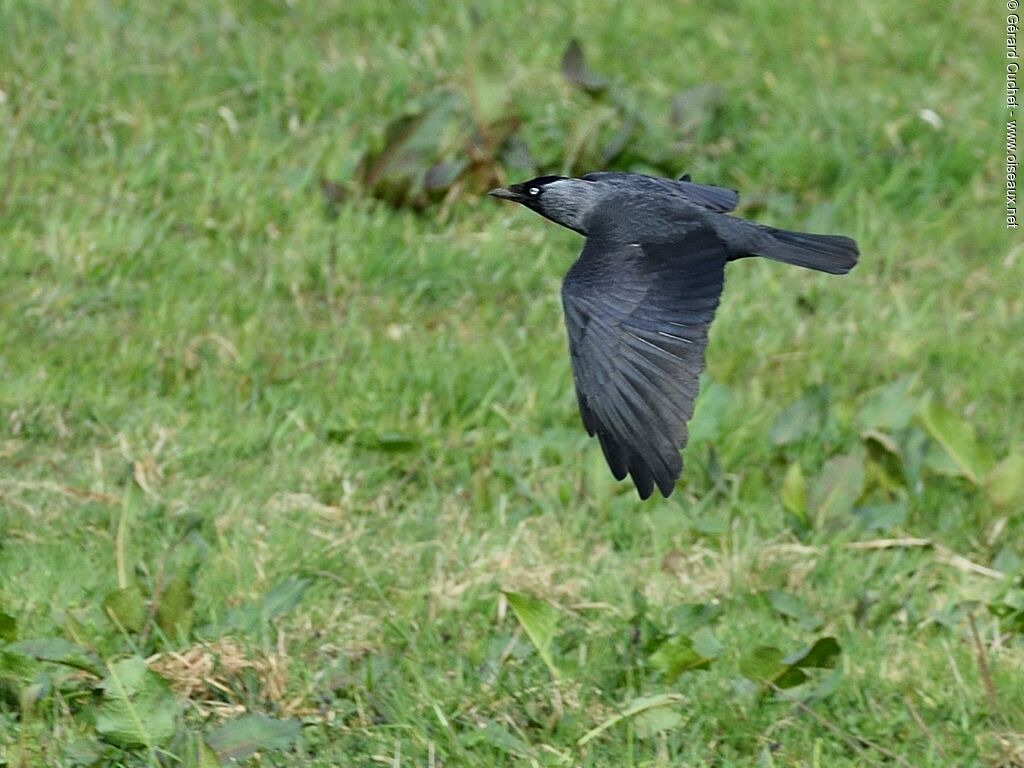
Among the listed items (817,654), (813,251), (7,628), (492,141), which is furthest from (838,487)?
(7,628)

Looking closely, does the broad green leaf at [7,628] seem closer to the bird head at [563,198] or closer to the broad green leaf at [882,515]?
the bird head at [563,198]

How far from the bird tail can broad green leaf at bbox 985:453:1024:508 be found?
0.94m

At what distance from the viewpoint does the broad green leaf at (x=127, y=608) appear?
11.6ft

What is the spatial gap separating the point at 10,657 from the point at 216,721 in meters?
0.41

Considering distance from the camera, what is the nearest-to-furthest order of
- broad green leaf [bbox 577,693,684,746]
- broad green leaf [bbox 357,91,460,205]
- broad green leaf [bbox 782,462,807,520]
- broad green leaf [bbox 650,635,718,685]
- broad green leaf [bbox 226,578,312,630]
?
broad green leaf [bbox 577,693,684,746] → broad green leaf [bbox 650,635,718,685] → broad green leaf [bbox 226,578,312,630] → broad green leaf [bbox 782,462,807,520] → broad green leaf [bbox 357,91,460,205]

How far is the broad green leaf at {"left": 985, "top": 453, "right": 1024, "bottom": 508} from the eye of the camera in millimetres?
4375

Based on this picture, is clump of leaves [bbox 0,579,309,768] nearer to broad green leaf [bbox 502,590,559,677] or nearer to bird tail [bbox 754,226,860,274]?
broad green leaf [bbox 502,590,559,677]

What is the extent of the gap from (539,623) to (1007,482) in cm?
151

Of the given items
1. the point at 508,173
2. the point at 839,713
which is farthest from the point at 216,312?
the point at 839,713

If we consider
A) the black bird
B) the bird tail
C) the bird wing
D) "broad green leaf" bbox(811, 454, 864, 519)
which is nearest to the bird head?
the black bird

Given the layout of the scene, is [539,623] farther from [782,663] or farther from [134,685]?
[134,685]

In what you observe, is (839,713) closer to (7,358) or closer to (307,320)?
(307,320)

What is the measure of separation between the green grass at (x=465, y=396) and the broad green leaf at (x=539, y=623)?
6 cm

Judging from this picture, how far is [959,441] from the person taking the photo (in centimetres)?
445
